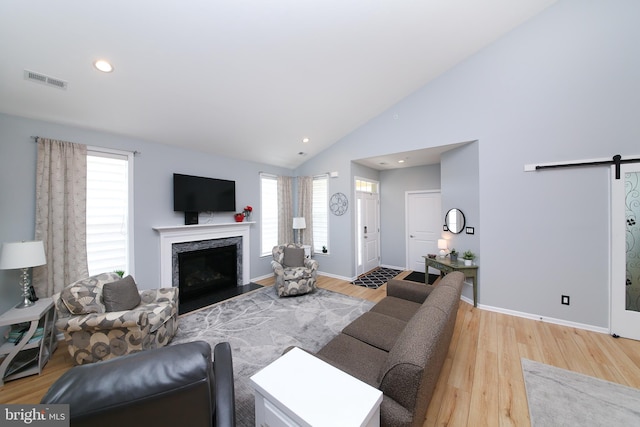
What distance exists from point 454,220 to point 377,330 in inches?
107

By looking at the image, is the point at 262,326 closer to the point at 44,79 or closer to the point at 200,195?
the point at 200,195

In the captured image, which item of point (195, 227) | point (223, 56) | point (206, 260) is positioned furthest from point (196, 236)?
point (223, 56)

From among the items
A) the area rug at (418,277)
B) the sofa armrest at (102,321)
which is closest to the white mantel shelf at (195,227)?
the sofa armrest at (102,321)

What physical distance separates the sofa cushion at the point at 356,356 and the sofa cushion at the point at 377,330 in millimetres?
57

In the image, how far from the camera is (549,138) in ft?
9.59

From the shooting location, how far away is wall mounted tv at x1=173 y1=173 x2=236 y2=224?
366cm

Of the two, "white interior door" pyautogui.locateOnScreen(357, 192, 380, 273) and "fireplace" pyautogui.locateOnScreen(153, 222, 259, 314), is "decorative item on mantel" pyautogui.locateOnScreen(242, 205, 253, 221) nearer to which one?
"fireplace" pyautogui.locateOnScreen(153, 222, 259, 314)

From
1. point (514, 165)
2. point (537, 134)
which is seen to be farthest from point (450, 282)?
point (537, 134)

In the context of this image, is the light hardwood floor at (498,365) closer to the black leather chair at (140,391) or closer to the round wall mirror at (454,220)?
the round wall mirror at (454,220)

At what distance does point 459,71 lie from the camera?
3467 millimetres

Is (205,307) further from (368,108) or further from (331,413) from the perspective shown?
(368,108)

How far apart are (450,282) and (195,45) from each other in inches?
135

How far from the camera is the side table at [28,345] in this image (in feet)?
6.66

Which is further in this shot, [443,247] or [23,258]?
[443,247]
